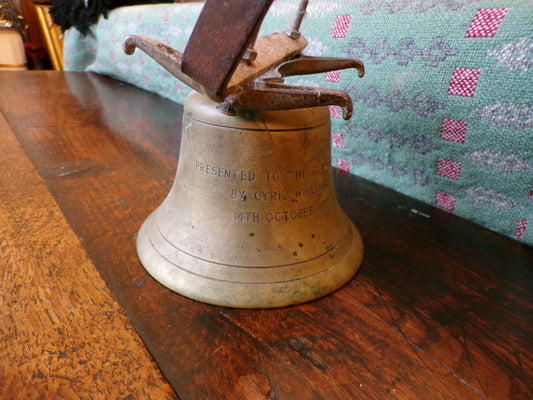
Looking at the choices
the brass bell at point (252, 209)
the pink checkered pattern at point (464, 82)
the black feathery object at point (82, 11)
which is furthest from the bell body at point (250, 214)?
the black feathery object at point (82, 11)

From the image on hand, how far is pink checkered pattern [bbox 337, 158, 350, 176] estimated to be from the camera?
0.77m

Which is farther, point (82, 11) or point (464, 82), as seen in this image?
point (82, 11)

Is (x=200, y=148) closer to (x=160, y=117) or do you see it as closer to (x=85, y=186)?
(x=85, y=186)

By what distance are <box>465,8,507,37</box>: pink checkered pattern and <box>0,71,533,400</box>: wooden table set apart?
0.27 metres

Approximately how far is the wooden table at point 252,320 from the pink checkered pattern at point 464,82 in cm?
19

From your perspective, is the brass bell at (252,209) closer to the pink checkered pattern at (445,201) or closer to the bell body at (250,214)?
the bell body at (250,214)

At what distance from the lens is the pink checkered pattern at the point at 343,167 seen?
0.77m

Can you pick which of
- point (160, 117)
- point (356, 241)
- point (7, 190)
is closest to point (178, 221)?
point (356, 241)

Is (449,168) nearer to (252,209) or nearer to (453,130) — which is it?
(453,130)

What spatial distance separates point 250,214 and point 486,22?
43 centimetres

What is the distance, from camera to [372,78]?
0.67 metres

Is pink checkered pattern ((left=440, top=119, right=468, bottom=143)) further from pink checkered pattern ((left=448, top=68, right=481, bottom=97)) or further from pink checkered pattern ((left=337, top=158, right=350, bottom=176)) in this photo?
pink checkered pattern ((left=337, top=158, right=350, bottom=176))

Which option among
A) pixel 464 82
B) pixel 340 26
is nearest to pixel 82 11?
pixel 340 26

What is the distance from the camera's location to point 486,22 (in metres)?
0.52
